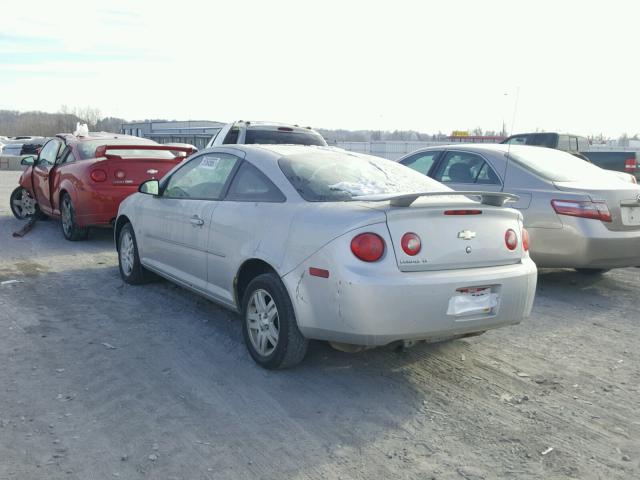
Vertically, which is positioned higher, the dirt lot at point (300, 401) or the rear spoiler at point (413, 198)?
the rear spoiler at point (413, 198)

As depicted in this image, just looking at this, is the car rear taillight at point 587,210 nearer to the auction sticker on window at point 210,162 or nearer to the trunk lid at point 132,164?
the auction sticker on window at point 210,162

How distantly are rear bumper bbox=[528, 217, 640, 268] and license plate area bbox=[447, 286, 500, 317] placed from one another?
2.81 metres

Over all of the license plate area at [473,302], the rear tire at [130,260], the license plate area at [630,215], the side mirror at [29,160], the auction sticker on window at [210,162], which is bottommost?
the rear tire at [130,260]

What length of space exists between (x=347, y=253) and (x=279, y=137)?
752 cm

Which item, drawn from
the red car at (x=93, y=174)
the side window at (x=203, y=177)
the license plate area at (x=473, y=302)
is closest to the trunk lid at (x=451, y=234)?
the license plate area at (x=473, y=302)

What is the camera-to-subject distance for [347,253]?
12.6 feet

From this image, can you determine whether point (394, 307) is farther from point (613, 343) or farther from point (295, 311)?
point (613, 343)

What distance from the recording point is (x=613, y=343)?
520cm

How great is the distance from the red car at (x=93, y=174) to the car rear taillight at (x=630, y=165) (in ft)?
48.4

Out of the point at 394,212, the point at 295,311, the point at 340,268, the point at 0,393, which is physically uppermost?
the point at 394,212

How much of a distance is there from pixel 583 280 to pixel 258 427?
518 cm

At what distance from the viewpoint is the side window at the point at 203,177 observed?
528 centimetres

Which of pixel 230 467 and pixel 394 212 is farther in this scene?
pixel 394 212

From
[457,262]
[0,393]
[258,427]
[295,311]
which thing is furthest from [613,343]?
[0,393]
